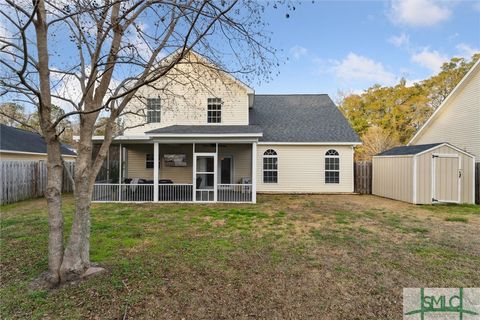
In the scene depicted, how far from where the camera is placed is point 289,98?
19281mm

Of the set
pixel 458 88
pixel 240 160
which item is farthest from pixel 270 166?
pixel 458 88

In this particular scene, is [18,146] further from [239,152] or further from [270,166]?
[270,166]

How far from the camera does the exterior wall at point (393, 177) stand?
1189 cm

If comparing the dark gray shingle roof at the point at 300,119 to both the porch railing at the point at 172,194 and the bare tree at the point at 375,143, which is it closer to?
the porch railing at the point at 172,194

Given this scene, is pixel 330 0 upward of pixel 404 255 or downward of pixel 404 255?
upward

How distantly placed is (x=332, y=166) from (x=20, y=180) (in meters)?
16.0

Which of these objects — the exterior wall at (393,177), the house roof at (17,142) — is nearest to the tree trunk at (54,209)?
the house roof at (17,142)

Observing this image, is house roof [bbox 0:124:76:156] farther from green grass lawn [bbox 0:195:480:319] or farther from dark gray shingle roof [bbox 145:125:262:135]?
green grass lawn [bbox 0:195:480:319]

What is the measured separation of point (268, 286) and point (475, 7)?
15959 millimetres

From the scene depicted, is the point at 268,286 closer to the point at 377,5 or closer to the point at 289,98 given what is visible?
the point at 377,5

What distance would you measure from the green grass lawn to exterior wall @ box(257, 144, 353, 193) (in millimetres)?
6407

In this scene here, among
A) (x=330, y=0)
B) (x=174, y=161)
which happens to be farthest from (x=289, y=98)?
(x=330, y=0)

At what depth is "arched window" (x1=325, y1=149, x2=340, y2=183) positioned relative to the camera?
49.1 ft

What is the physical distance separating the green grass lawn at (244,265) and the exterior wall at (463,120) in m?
7.16
